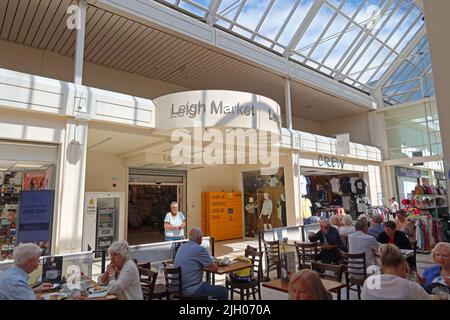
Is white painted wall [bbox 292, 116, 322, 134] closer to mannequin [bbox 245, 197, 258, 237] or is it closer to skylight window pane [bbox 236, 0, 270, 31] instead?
mannequin [bbox 245, 197, 258, 237]

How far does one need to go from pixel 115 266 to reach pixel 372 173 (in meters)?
12.7

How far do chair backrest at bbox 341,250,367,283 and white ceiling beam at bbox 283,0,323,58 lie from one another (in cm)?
756

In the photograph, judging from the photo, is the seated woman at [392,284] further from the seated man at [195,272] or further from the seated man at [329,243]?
the seated man at [329,243]

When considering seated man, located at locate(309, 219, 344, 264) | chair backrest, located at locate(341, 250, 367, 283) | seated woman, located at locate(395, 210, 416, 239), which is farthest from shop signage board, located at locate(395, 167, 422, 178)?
chair backrest, located at locate(341, 250, 367, 283)

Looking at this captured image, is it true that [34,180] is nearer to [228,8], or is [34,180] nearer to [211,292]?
[211,292]

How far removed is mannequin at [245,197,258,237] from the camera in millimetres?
11555

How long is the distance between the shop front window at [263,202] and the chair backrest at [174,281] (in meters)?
7.39

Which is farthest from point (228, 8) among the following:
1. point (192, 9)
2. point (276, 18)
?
point (276, 18)

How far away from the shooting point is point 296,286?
191cm

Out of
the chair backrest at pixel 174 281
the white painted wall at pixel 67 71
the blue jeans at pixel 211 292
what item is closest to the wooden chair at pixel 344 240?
the blue jeans at pixel 211 292

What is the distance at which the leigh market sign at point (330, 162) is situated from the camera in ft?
34.7

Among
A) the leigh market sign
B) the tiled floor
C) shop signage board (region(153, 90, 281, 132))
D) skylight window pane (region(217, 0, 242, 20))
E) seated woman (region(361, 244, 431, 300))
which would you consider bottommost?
the tiled floor

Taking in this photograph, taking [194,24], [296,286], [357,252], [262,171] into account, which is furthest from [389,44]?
[296,286]

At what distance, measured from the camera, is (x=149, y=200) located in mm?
10602
